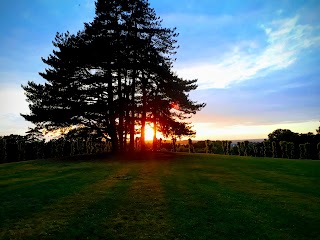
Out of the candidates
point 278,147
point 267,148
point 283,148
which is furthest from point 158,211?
point 267,148

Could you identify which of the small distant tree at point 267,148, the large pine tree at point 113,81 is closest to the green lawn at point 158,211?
the large pine tree at point 113,81

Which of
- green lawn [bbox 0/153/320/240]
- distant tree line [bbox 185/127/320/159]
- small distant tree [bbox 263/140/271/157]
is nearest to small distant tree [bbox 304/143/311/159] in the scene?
distant tree line [bbox 185/127/320/159]

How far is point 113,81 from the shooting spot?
115 feet

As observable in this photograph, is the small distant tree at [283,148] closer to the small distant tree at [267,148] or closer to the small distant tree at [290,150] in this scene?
the small distant tree at [290,150]

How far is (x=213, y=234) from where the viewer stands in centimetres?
751

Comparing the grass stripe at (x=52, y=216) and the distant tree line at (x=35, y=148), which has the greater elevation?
the distant tree line at (x=35, y=148)

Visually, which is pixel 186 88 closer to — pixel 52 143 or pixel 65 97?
pixel 65 97

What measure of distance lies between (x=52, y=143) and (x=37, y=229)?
41067mm

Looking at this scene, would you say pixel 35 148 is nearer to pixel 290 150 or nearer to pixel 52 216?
pixel 290 150

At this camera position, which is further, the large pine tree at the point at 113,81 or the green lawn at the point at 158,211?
the large pine tree at the point at 113,81

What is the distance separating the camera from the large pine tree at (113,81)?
1283 inches

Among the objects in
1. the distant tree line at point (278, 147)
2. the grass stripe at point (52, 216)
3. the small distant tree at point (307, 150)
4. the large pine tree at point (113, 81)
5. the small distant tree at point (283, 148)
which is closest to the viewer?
the grass stripe at point (52, 216)

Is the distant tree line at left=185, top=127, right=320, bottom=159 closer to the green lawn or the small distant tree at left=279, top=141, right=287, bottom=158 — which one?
the small distant tree at left=279, top=141, right=287, bottom=158

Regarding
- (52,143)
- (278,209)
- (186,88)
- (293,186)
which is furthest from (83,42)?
(278,209)
